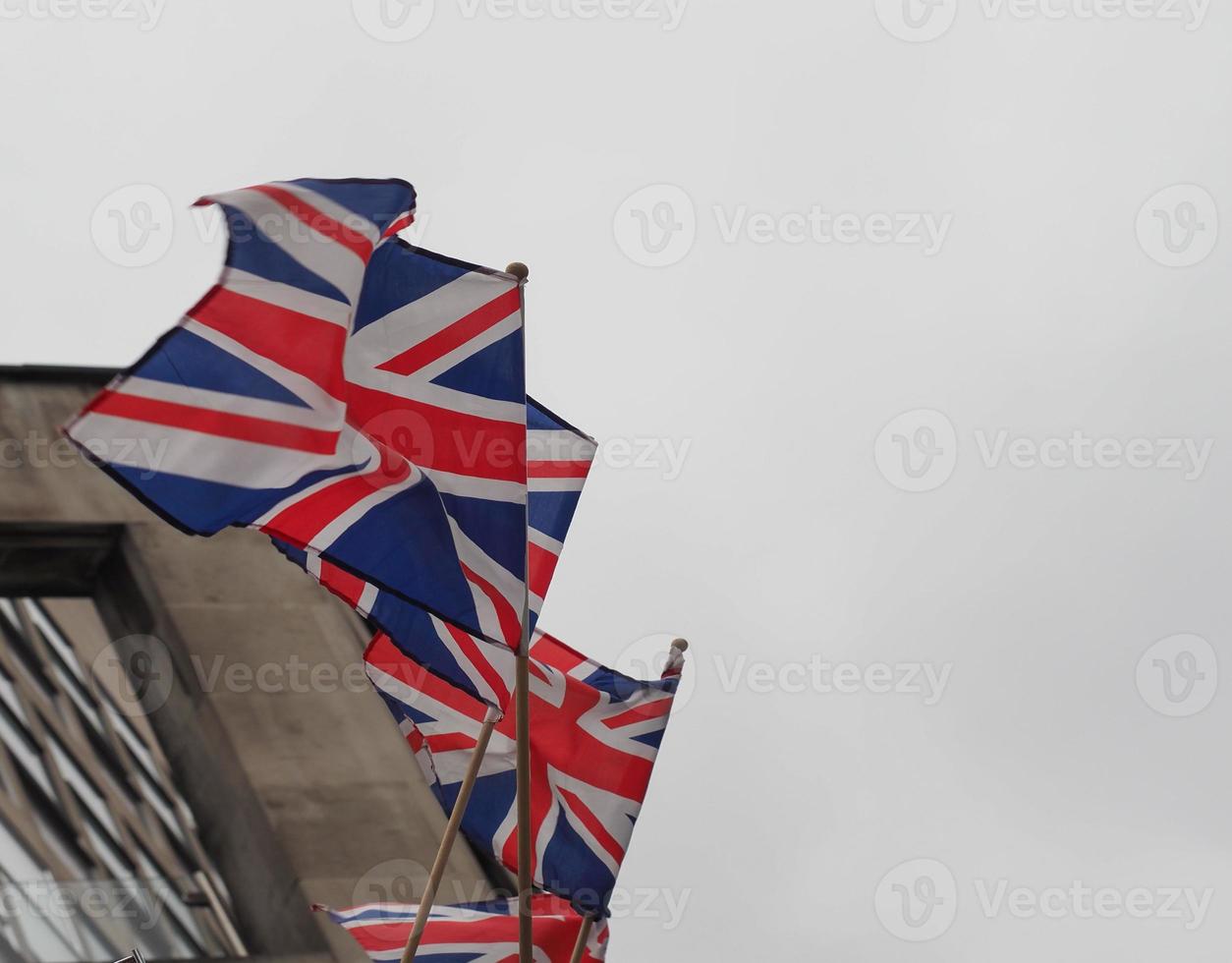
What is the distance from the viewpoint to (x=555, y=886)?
9.70m

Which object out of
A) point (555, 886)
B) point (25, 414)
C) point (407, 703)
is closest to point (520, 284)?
point (407, 703)

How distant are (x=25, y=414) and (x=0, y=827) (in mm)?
5021

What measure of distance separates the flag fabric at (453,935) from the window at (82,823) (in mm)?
4689

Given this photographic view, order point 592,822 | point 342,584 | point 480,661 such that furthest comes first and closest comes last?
1. point 592,822
2. point 342,584
3. point 480,661

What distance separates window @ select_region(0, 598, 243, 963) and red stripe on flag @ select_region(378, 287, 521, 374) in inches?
312

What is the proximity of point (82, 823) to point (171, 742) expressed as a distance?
1.35 meters

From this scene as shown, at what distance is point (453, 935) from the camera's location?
994cm

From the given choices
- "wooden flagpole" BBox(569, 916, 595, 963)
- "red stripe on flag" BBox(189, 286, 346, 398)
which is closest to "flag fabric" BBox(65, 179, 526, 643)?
"red stripe on flag" BBox(189, 286, 346, 398)

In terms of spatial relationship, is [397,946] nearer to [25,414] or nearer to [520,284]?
[520,284]

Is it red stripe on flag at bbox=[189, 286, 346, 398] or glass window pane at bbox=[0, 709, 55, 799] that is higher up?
red stripe on flag at bbox=[189, 286, 346, 398]

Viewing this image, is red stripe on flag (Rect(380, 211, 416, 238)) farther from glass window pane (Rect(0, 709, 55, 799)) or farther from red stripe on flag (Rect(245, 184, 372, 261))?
glass window pane (Rect(0, 709, 55, 799))
